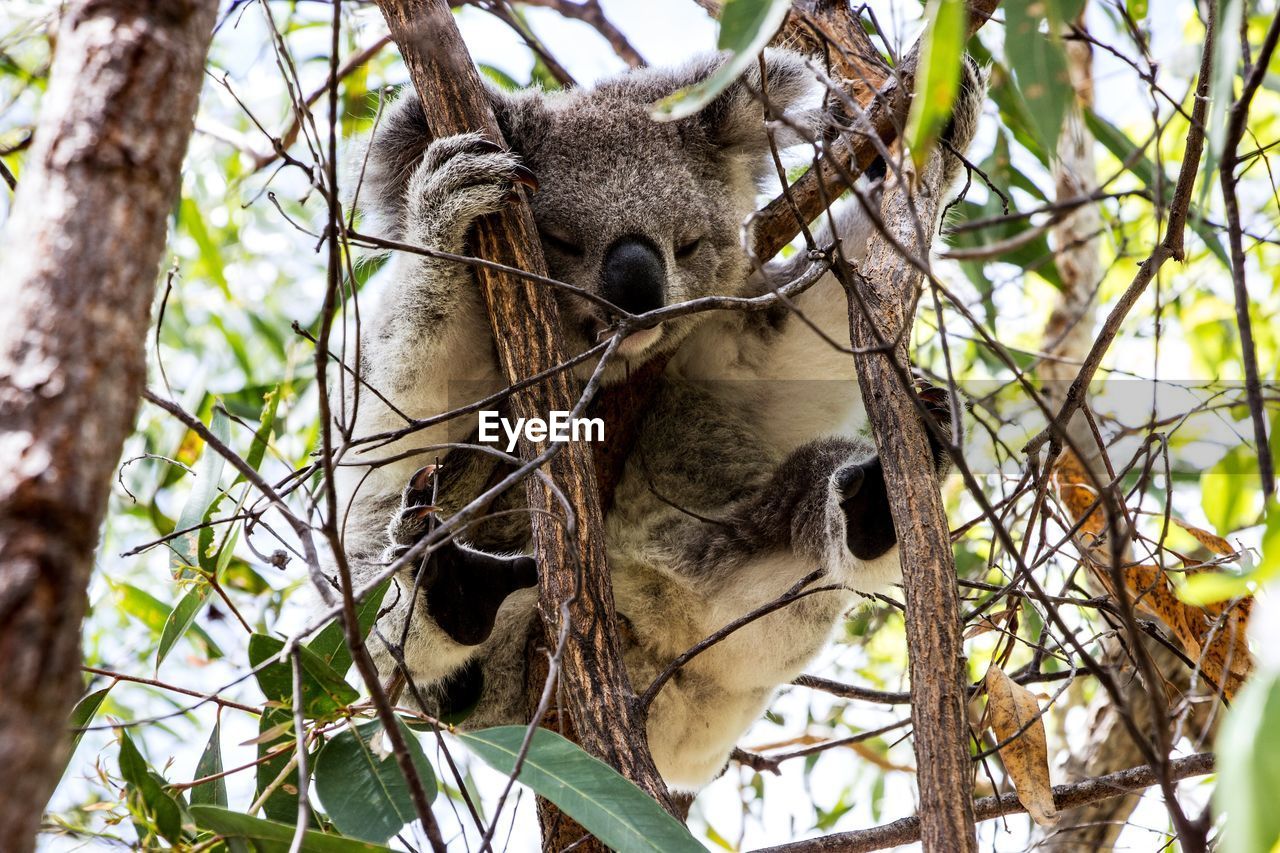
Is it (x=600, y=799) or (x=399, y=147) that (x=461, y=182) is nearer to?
(x=399, y=147)

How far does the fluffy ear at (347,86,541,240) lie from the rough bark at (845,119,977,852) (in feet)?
3.02

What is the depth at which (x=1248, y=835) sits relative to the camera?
0.68 metres

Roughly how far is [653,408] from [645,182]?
510 mm

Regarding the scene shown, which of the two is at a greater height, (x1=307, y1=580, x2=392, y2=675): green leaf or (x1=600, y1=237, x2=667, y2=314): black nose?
(x1=600, y1=237, x2=667, y2=314): black nose

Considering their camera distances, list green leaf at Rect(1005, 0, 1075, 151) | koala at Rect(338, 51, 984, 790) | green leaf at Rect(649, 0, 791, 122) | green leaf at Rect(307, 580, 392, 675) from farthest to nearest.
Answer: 1. koala at Rect(338, 51, 984, 790)
2. green leaf at Rect(307, 580, 392, 675)
3. green leaf at Rect(1005, 0, 1075, 151)
4. green leaf at Rect(649, 0, 791, 122)

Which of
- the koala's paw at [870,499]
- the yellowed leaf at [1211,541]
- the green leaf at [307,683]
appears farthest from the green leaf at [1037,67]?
the green leaf at [307,683]

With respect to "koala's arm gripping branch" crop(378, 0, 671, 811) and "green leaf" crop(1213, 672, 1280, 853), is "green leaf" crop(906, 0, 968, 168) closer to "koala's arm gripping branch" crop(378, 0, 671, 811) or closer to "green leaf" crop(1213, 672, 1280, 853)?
"green leaf" crop(1213, 672, 1280, 853)

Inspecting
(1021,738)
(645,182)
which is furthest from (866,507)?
(645,182)

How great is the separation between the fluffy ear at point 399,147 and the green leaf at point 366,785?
113cm

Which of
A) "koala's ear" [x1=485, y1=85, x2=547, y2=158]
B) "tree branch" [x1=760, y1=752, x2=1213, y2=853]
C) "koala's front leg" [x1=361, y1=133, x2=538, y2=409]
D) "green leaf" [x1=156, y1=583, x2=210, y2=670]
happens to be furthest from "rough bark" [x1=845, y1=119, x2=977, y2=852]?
"green leaf" [x1=156, y1=583, x2=210, y2=670]

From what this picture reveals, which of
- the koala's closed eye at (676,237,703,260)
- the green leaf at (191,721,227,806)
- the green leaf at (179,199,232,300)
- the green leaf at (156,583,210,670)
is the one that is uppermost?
the green leaf at (179,199,232,300)

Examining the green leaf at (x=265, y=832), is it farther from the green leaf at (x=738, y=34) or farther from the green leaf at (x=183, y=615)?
the green leaf at (x=738, y=34)

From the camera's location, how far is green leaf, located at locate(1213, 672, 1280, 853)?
2.25 ft

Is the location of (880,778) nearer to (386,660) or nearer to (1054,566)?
(1054,566)
